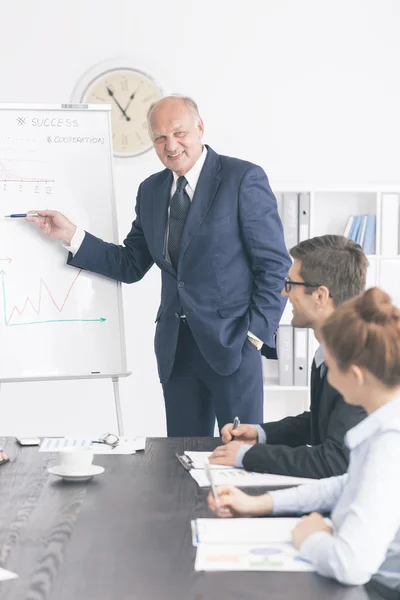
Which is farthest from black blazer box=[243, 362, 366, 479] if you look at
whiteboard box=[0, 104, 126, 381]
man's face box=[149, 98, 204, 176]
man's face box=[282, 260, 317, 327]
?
whiteboard box=[0, 104, 126, 381]

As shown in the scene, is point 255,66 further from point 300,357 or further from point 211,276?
point 211,276

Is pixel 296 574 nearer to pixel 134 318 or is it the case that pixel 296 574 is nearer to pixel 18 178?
pixel 18 178

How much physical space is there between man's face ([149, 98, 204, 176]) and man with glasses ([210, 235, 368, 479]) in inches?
28.7

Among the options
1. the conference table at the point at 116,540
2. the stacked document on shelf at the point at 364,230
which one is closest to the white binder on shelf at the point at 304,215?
the stacked document on shelf at the point at 364,230

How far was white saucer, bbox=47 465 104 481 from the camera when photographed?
1759 mm

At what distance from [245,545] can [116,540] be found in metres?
0.22

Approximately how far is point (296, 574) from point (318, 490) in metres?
0.30

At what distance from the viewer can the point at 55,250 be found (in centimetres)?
303

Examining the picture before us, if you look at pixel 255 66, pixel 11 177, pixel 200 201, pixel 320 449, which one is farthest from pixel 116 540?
pixel 255 66

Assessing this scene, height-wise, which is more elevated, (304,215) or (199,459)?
(304,215)

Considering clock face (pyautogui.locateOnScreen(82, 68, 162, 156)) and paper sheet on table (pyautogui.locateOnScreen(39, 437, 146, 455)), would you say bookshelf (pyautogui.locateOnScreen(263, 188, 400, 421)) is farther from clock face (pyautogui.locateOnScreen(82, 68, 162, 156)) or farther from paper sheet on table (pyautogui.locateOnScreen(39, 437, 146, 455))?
paper sheet on table (pyautogui.locateOnScreen(39, 437, 146, 455))

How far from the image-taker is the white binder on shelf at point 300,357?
4102mm

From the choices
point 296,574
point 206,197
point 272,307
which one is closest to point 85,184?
point 206,197

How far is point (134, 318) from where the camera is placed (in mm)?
4367
